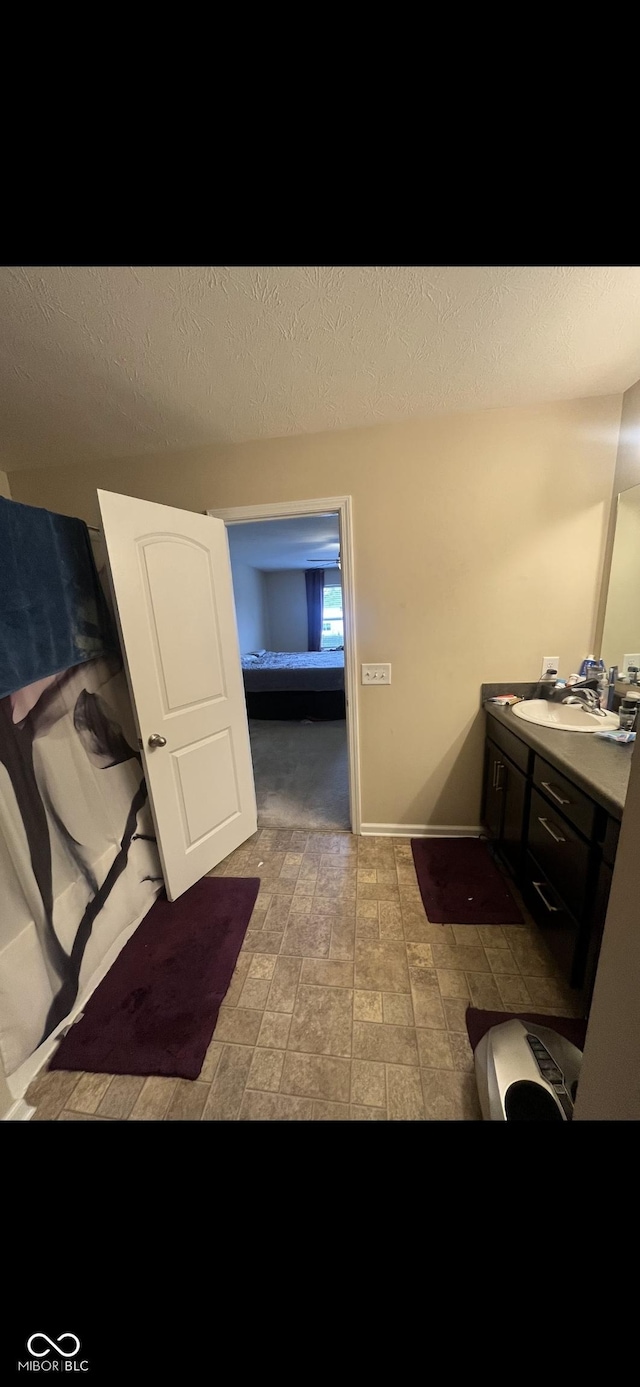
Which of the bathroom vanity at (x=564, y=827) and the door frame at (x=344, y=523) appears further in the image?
the door frame at (x=344, y=523)

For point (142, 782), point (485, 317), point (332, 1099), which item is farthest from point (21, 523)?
point (332, 1099)

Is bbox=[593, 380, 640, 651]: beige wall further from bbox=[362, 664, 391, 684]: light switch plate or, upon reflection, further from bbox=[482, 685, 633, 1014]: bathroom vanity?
bbox=[362, 664, 391, 684]: light switch plate

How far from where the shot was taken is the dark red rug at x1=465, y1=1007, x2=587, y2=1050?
1.15m

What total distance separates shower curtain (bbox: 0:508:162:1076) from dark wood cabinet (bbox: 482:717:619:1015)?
1.69 metres

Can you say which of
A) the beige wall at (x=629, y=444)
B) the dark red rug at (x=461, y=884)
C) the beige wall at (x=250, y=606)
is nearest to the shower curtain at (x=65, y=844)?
the dark red rug at (x=461, y=884)

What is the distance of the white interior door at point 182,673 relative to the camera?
4.92 ft

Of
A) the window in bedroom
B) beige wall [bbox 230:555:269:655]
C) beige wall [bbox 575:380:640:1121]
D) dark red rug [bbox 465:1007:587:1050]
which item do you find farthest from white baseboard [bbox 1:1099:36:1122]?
the window in bedroom

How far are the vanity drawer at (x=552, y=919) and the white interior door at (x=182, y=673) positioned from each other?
1.48m

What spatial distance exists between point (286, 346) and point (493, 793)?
6.73ft

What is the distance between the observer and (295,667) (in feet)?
13.6

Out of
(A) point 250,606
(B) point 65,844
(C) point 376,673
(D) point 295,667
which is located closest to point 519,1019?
(C) point 376,673

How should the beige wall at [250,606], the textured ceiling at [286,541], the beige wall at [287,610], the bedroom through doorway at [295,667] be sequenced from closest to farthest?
the bedroom through doorway at [295,667] → the textured ceiling at [286,541] → the beige wall at [250,606] → the beige wall at [287,610]

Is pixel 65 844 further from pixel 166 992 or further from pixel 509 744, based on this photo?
pixel 509 744
